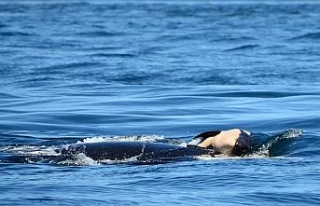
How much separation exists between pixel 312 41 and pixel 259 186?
729 inches

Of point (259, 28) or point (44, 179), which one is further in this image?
point (259, 28)

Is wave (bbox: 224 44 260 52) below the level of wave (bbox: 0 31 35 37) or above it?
below

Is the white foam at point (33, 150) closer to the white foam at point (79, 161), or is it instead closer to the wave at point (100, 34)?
the white foam at point (79, 161)

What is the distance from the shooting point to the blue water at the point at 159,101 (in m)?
9.91

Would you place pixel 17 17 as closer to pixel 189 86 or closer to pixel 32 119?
pixel 189 86

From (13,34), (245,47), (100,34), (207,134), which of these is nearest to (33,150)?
(207,134)

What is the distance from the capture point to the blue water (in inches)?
390

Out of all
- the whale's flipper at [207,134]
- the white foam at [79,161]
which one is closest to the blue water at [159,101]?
the white foam at [79,161]

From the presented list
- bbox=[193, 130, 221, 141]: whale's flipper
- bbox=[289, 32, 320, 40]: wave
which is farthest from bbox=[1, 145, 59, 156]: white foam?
bbox=[289, 32, 320, 40]: wave

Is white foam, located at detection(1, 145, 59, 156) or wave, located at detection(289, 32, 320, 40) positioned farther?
wave, located at detection(289, 32, 320, 40)

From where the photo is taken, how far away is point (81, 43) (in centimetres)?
2892

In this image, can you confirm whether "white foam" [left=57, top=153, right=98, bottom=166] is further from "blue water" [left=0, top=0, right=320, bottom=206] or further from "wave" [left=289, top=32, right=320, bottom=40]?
"wave" [left=289, top=32, right=320, bottom=40]

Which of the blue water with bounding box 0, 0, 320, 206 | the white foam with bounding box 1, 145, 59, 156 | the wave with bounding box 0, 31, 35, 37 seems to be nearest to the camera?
the blue water with bounding box 0, 0, 320, 206

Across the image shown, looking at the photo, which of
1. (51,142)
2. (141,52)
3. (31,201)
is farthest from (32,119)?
(141,52)
